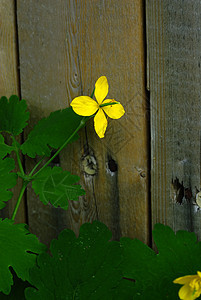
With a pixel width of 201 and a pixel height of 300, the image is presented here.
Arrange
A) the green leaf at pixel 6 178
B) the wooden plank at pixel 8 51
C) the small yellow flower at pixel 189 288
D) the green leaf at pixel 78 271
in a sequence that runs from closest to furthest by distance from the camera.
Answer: the small yellow flower at pixel 189 288 < the green leaf at pixel 78 271 < the green leaf at pixel 6 178 < the wooden plank at pixel 8 51

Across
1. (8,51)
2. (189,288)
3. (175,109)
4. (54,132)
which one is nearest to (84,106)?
(54,132)

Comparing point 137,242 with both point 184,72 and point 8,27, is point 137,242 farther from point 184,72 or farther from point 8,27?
point 8,27

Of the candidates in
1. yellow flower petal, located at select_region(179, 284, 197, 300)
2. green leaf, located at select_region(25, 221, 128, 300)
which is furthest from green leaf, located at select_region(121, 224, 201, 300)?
yellow flower petal, located at select_region(179, 284, 197, 300)

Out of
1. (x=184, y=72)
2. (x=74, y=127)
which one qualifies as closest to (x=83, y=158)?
(x=74, y=127)

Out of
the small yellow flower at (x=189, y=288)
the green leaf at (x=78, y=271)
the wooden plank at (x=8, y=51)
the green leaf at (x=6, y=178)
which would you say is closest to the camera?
the small yellow flower at (x=189, y=288)

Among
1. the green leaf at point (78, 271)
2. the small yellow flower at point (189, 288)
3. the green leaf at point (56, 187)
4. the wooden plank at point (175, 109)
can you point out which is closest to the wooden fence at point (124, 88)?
the wooden plank at point (175, 109)

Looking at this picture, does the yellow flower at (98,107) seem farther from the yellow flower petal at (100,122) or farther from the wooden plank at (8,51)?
the wooden plank at (8,51)
